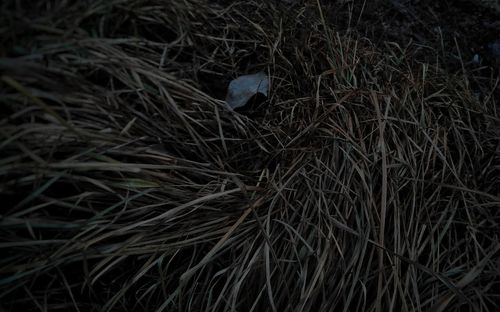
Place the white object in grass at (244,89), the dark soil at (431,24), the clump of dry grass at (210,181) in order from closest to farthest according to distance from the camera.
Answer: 1. the clump of dry grass at (210,181)
2. the white object in grass at (244,89)
3. the dark soil at (431,24)

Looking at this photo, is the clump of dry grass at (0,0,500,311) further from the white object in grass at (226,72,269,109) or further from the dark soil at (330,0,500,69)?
the dark soil at (330,0,500,69)

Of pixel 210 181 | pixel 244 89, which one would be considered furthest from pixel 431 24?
pixel 210 181

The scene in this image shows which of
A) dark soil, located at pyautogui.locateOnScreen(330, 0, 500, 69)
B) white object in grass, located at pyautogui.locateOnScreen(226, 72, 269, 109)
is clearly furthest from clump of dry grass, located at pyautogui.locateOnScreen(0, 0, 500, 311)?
dark soil, located at pyautogui.locateOnScreen(330, 0, 500, 69)

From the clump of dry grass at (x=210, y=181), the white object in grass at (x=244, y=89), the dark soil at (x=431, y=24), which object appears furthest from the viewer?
the dark soil at (x=431, y=24)

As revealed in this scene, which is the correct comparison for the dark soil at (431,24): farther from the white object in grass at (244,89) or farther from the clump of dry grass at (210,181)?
the white object in grass at (244,89)

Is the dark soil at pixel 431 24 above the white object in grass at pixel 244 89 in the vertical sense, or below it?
above

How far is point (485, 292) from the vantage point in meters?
1.00

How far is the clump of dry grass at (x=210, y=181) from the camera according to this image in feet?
2.95

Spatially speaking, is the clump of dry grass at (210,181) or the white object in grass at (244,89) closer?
the clump of dry grass at (210,181)

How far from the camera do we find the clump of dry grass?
0.90 m

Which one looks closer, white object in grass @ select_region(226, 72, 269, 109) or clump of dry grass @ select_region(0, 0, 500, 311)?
clump of dry grass @ select_region(0, 0, 500, 311)

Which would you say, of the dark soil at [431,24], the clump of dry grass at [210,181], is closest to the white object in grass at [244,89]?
the clump of dry grass at [210,181]

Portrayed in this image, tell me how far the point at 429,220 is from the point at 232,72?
694 mm

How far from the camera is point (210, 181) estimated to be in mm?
1089
